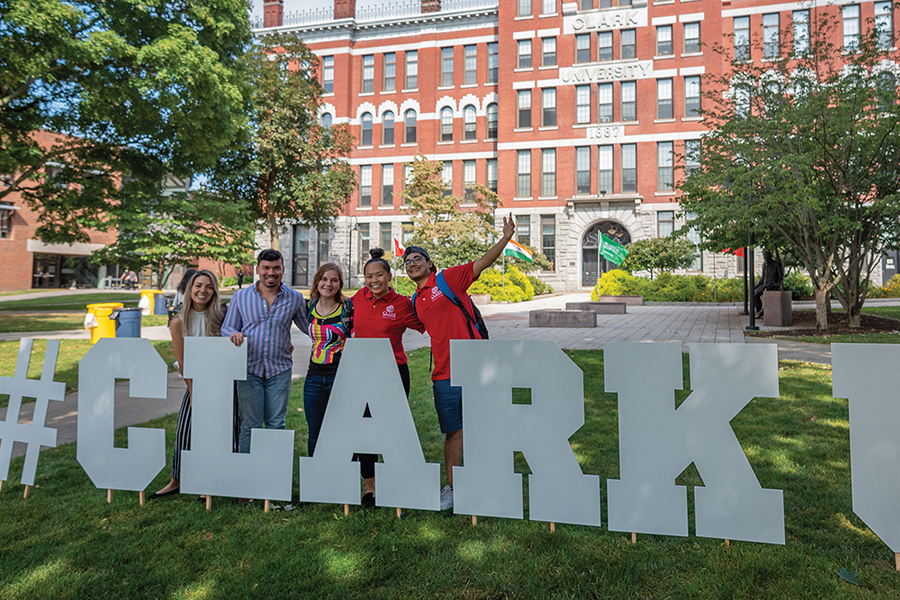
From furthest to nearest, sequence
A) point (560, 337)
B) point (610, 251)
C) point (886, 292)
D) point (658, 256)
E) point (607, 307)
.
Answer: point (658, 256)
point (886, 292)
point (610, 251)
point (607, 307)
point (560, 337)

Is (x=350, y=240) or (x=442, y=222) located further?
(x=350, y=240)

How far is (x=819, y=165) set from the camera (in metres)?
11.4

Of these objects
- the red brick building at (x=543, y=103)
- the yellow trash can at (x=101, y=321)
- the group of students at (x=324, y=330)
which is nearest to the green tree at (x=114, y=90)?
the yellow trash can at (x=101, y=321)

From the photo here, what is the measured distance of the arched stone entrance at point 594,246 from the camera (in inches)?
1375

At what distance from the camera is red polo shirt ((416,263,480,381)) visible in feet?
12.0

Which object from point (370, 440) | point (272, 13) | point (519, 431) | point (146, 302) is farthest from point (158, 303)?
point (272, 13)

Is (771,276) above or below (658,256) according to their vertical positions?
below

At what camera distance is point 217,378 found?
3.83m

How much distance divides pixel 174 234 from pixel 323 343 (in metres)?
17.0

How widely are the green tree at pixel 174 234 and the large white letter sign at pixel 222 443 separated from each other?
15.0m

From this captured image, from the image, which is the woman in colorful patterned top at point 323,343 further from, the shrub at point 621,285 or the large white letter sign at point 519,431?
the shrub at point 621,285

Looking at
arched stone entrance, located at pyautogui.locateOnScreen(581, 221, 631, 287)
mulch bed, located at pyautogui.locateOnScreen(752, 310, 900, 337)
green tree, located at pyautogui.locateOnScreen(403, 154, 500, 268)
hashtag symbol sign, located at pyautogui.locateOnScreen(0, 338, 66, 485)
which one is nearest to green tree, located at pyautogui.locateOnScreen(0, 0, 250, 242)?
hashtag symbol sign, located at pyautogui.locateOnScreen(0, 338, 66, 485)

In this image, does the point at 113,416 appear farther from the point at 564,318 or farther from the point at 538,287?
the point at 538,287

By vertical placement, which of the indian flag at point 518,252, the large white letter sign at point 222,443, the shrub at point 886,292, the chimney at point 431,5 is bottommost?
the large white letter sign at point 222,443
